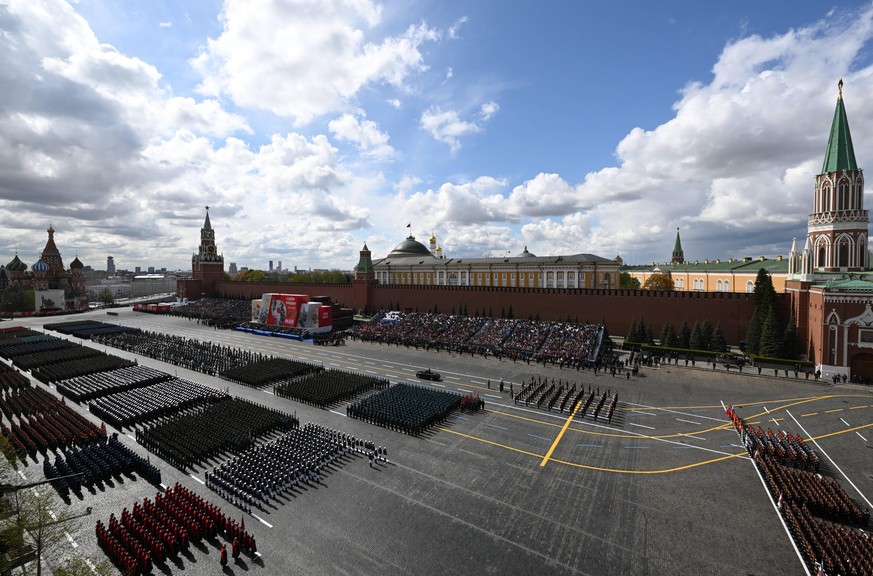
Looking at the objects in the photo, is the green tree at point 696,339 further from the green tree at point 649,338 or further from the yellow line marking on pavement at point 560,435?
the yellow line marking on pavement at point 560,435

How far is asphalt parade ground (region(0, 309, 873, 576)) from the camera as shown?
1031 cm

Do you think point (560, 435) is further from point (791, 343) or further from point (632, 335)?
point (791, 343)

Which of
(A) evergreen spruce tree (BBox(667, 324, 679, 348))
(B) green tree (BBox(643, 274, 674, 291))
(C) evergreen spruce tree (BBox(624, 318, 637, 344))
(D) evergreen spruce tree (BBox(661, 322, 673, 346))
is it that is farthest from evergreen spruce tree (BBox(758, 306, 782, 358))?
(B) green tree (BBox(643, 274, 674, 291))

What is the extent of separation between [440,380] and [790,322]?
26.5 meters

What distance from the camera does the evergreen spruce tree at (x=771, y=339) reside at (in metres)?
29.1

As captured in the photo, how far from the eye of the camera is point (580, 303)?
40.7 meters

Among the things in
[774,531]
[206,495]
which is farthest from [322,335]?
[774,531]

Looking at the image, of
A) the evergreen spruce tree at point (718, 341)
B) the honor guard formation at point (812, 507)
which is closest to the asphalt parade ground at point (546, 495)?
the honor guard formation at point (812, 507)

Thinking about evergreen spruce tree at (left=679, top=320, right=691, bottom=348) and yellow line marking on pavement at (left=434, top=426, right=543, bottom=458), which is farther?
evergreen spruce tree at (left=679, top=320, right=691, bottom=348)

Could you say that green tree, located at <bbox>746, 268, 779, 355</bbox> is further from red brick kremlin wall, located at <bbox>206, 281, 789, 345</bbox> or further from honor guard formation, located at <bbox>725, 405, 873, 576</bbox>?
honor guard formation, located at <bbox>725, 405, 873, 576</bbox>

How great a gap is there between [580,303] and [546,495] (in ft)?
98.6

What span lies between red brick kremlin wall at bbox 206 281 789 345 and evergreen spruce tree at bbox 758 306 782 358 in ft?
13.3

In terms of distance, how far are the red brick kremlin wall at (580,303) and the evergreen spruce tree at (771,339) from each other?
13.3ft

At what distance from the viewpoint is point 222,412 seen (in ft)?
67.1
